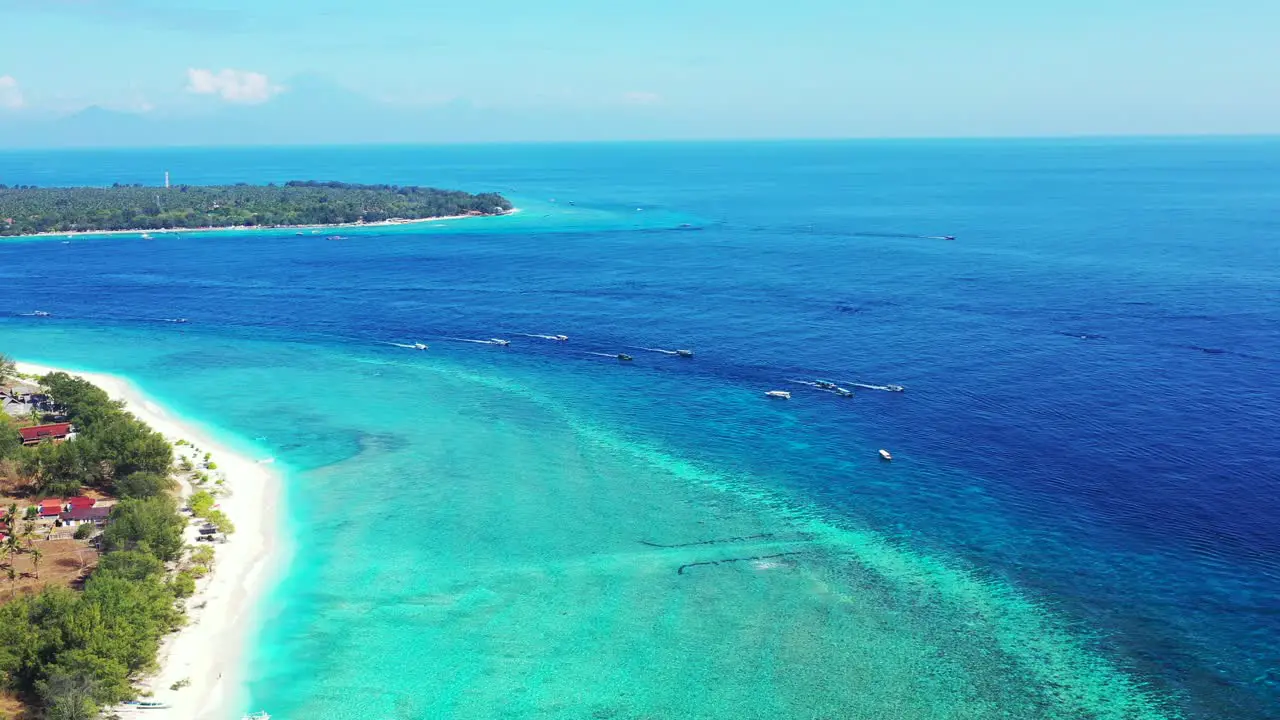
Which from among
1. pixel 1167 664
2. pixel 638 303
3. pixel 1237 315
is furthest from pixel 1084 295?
pixel 1167 664

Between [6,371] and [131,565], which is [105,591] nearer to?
[131,565]

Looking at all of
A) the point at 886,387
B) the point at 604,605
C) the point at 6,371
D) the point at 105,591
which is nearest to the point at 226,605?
the point at 105,591

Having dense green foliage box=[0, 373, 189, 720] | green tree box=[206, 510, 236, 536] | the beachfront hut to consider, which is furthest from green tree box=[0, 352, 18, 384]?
green tree box=[206, 510, 236, 536]

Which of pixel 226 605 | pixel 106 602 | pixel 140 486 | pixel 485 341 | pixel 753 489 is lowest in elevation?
pixel 226 605

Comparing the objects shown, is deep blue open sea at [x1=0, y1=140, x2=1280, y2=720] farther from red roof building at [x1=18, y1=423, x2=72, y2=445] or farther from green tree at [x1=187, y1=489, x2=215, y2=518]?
red roof building at [x1=18, y1=423, x2=72, y2=445]

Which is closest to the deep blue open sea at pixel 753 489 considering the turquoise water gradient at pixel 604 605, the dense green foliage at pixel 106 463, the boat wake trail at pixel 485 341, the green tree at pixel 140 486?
the turquoise water gradient at pixel 604 605

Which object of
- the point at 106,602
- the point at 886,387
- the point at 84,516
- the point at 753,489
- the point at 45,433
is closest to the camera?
the point at 106,602
